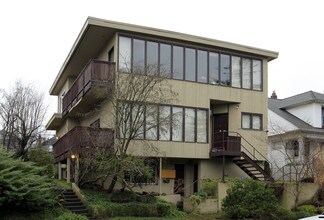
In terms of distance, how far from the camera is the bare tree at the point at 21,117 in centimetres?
3978

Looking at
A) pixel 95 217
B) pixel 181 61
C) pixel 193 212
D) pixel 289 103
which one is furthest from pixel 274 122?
pixel 95 217

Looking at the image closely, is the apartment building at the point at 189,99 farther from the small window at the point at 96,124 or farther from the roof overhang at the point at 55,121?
the roof overhang at the point at 55,121

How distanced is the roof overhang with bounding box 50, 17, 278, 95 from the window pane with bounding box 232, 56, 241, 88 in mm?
650

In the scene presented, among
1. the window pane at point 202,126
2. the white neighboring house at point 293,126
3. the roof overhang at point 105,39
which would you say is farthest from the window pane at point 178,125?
the white neighboring house at point 293,126

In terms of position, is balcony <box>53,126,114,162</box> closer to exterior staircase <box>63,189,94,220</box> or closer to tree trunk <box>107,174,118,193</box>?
tree trunk <box>107,174,118,193</box>

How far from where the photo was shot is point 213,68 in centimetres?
2656

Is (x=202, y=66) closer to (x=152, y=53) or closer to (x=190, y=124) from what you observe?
(x=152, y=53)

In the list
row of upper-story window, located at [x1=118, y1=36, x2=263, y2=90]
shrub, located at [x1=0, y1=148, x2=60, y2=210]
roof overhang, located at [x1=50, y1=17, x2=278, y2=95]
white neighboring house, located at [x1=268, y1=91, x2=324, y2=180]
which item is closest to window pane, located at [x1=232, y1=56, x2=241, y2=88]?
row of upper-story window, located at [x1=118, y1=36, x2=263, y2=90]

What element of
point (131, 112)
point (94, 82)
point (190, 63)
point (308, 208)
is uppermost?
point (190, 63)

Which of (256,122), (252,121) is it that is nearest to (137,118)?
(252,121)

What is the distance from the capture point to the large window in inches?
1081

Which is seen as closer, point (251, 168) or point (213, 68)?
point (213, 68)

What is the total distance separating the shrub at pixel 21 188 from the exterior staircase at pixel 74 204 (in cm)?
90

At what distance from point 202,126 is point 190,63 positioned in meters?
3.68
